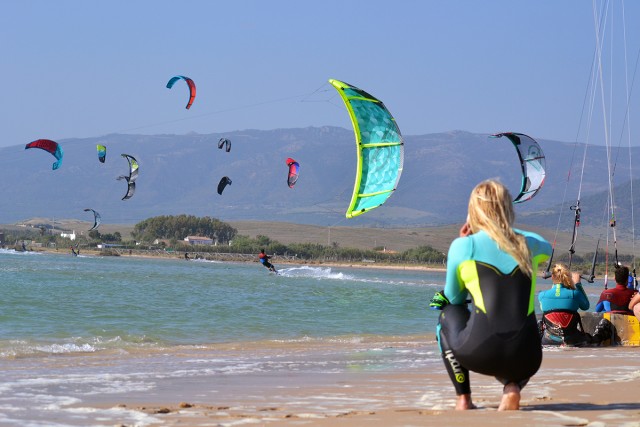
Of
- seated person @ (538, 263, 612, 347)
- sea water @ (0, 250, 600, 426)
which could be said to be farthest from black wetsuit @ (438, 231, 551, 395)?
seated person @ (538, 263, 612, 347)

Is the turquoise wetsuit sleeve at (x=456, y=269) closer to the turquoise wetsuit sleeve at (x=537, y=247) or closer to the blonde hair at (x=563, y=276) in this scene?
the turquoise wetsuit sleeve at (x=537, y=247)

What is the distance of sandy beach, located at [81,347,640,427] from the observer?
4.98m

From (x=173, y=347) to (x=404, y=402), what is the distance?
5.93 meters

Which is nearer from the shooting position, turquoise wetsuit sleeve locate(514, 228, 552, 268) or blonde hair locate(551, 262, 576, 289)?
turquoise wetsuit sleeve locate(514, 228, 552, 268)

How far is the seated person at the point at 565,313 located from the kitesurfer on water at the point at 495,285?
5059mm

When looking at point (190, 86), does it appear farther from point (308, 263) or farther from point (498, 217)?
point (308, 263)

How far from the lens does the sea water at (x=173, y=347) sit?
264 inches

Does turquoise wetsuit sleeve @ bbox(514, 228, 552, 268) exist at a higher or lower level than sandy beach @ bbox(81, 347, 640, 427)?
higher

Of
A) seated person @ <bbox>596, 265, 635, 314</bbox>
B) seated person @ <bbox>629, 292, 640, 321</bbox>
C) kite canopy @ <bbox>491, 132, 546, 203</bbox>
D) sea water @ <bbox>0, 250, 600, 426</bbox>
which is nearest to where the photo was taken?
sea water @ <bbox>0, 250, 600, 426</bbox>

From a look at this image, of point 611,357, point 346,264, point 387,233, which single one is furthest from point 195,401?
point 387,233

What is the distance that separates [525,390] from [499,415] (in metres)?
1.65

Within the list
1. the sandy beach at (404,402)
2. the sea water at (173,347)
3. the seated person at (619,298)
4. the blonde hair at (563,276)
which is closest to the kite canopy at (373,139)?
the sea water at (173,347)

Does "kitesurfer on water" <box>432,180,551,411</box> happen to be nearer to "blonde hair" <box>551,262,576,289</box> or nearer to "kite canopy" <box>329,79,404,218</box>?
"blonde hair" <box>551,262,576,289</box>

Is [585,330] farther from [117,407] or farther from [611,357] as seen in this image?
[117,407]
